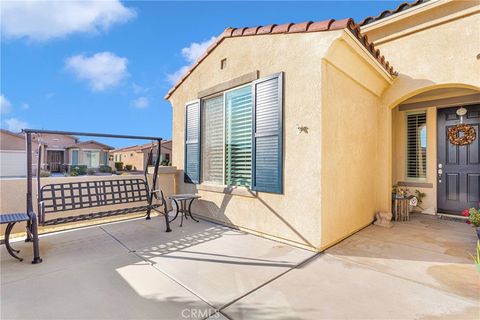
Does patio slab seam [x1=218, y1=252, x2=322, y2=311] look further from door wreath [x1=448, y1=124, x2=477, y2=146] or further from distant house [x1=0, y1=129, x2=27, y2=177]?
distant house [x1=0, y1=129, x2=27, y2=177]

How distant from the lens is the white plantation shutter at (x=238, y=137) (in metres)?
4.62

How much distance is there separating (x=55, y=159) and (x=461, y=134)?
1367 inches

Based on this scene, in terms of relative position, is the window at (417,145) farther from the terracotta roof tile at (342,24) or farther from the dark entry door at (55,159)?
the dark entry door at (55,159)

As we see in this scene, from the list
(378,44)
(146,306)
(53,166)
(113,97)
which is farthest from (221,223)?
(113,97)

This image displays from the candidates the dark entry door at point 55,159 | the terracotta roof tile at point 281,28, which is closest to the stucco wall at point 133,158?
the dark entry door at point 55,159

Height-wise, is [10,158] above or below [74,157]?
below

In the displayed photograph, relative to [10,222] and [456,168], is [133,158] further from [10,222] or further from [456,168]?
[456,168]

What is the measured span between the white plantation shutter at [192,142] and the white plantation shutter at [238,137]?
989 millimetres

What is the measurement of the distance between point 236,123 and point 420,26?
14.9 ft

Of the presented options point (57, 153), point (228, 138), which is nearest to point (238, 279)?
point (228, 138)

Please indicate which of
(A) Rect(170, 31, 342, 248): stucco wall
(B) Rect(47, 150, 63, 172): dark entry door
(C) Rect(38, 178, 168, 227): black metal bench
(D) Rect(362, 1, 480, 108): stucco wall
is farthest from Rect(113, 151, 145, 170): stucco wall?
(D) Rect(362, 1, 480, 108): stucco wall

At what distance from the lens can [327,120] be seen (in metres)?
3.56

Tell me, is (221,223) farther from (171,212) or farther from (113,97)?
(113,97)

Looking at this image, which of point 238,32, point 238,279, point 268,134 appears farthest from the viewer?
point 238,32
